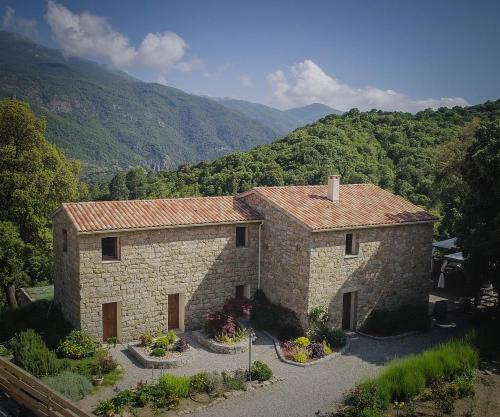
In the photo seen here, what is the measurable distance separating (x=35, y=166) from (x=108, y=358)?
42.9 feet

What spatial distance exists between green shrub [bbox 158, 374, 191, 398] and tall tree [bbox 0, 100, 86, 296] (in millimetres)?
13582

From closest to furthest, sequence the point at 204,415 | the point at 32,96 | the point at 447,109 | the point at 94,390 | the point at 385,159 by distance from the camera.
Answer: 1. the point at 204,415
2. the point at 94,390
3. the point at 385,159
4. the point at 447,109
5. the point at 32,96

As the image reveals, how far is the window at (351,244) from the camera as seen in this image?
19.5 metres

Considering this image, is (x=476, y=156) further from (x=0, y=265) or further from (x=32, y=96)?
(x=32, y=96)

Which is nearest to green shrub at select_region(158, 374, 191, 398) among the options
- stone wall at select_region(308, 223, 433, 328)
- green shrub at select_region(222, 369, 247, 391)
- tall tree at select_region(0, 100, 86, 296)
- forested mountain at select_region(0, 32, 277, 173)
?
green shrub at select_region(222, 369, 247, 391)

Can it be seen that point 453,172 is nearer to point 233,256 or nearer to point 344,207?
point 344,207

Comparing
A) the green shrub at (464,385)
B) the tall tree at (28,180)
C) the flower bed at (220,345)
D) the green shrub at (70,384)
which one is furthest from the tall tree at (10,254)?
the green shrub at (464,385)

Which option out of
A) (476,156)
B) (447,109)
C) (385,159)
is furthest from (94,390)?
(447,109)

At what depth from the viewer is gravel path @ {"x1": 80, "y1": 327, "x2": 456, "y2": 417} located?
13.7 m

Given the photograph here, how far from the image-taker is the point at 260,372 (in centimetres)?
1545

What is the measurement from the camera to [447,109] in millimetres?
62688

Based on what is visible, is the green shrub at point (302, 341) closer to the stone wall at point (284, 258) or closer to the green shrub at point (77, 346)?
the stone wall at point (284, 258)

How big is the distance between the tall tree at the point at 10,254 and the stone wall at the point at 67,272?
4.85 meters

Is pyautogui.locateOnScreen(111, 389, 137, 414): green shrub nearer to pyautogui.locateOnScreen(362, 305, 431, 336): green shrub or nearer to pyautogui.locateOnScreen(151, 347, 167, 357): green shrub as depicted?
pyautogui.locateOnScreen(151, 347, 167, 357): green shrub
